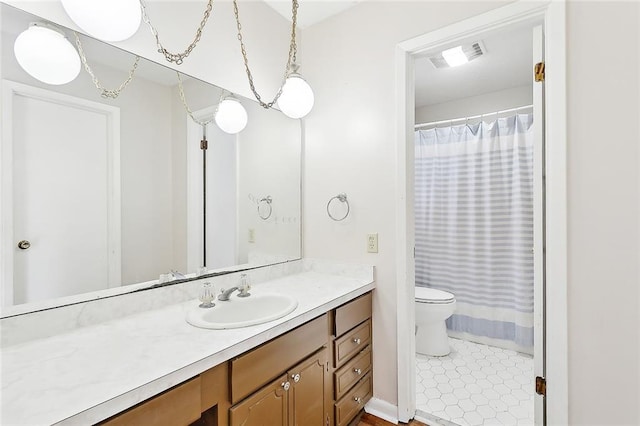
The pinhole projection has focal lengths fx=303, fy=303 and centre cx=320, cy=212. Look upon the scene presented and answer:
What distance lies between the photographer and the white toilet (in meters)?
2.39

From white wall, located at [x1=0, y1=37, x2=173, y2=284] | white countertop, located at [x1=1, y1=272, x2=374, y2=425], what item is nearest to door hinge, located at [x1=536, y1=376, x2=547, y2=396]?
white countertop, located at [x1=1, y1=272, x2=374, y2=425]

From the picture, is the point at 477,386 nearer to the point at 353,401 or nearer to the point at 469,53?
the point at 353,401

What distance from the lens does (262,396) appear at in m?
1.07

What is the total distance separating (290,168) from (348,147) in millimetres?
424

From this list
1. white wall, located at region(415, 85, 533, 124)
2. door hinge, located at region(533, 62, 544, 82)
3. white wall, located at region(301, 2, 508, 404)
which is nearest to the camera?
door hinge, located at region(533, 62, 544, 82)

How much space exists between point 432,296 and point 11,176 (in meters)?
2.60

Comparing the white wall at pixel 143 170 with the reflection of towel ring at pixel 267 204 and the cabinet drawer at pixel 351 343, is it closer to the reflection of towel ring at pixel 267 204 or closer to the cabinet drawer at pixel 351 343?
the reflection of towel ring at pixel 267 204

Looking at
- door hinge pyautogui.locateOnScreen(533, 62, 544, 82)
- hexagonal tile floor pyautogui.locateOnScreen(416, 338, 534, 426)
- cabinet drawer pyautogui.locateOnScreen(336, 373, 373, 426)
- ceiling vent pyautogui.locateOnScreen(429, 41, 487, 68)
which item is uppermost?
ceiling vent pyautogui.locateOnScreen(429, 41, 487, 68)

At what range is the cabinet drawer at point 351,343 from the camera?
149 centimetres

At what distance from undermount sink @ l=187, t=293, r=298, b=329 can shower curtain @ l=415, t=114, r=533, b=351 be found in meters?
1.91

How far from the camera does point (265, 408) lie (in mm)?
1088

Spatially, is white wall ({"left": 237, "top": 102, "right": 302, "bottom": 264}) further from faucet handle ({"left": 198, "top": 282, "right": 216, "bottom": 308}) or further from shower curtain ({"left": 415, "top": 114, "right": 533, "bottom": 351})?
shower curtain ({"left": 415, "top": 114, "right": 533, "bottom": 351})

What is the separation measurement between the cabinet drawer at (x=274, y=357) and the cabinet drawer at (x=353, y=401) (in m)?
0.40

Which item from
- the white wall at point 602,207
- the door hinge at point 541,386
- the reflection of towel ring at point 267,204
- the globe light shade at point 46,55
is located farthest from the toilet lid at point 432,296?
the globe light shade at point 46,55
